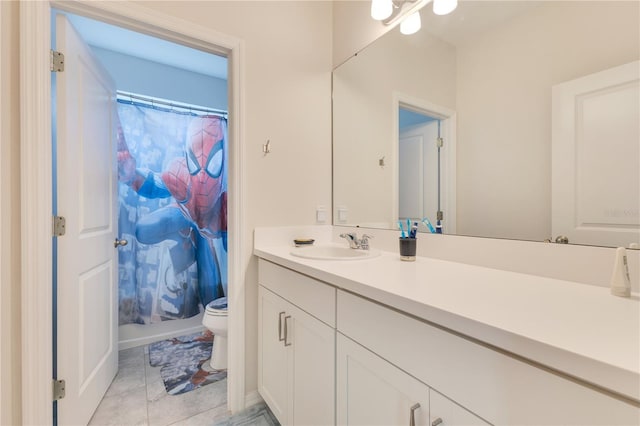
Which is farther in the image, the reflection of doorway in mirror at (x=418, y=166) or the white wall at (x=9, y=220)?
the reflection of doorway in mirror at (x=418, y=166)

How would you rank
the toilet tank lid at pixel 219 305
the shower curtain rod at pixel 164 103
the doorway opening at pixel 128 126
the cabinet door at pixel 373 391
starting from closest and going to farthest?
the cabinet door at pixel 373 391 → the doorway opening at pixel 128 126 → the toilet tank lid at pixel 219 305 → the shower curtain rod at pixel 164 103

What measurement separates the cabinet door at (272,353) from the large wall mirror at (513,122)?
71cm

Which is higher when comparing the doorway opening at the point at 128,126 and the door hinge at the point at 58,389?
the doorway opening at the point at 128,126

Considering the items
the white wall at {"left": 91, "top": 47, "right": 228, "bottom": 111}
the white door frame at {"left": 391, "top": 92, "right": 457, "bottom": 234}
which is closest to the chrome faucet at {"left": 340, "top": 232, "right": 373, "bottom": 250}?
the white door frame at {"left": 391, "top": 92, "right": 457, "bottom": 234}

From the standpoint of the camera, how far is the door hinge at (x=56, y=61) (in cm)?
117

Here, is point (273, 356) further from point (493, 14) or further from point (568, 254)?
point (493, 14)

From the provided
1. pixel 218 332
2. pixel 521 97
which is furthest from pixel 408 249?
pixel 218 332

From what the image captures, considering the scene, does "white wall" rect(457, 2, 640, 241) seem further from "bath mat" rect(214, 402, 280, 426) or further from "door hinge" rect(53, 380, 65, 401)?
"door hinge" rect(53, 380, 65, 401)

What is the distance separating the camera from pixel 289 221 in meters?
1.65

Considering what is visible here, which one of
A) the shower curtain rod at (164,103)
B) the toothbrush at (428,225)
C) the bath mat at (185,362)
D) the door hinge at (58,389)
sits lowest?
the bath mat at (185,362)

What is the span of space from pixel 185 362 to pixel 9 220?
1.38m

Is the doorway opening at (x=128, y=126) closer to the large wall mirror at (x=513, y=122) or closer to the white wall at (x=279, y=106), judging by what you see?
the white wall at (x=279, y=106)

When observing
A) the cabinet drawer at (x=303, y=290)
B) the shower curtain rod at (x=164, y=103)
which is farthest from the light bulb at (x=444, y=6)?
the shower curtain rod at (x=164, y=103)

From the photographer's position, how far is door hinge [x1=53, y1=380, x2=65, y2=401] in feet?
3.91
